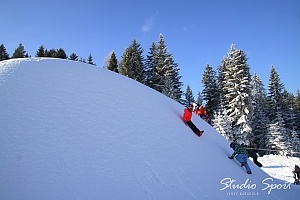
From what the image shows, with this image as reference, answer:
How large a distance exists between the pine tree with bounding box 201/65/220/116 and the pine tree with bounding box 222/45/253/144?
143 inches

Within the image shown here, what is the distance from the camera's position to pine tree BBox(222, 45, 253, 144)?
93.7 ft

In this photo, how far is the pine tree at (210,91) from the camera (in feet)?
124

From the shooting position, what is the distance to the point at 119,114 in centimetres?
688

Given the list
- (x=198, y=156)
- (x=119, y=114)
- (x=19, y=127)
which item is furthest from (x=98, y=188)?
(x=198, y=156)

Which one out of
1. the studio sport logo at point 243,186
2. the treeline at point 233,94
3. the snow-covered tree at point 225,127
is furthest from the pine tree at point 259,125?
the studio sport logo at point 243,186

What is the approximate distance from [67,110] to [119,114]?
157 centimetres

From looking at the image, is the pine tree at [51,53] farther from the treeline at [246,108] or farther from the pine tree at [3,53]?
the treeline at [246,108]

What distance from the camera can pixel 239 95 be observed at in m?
29.8

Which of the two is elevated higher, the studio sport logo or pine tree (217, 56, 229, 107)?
pine tree (217, 56, 229, 107)

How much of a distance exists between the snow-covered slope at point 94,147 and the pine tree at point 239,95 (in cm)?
2163

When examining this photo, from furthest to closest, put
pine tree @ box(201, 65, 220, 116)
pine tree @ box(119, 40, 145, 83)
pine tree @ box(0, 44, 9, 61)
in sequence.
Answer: pine tree @ box(0, 44, 9, 61), pine tree @ box(201, 65, 220, 116), pine tree @ box(119, 40, 145, 83)

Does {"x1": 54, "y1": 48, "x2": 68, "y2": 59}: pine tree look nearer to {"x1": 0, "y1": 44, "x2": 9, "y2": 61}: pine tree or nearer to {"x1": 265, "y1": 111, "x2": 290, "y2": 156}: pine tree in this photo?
{"x1": 0, "y1": 44, "x2": 9, "y2": 61}: pine tree

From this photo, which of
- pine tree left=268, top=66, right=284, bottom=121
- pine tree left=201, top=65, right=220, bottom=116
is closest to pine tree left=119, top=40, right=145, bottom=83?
pine tree left=201, top=65, right=220, bottom=116

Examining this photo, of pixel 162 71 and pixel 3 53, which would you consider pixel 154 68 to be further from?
A: pixel 3 53
